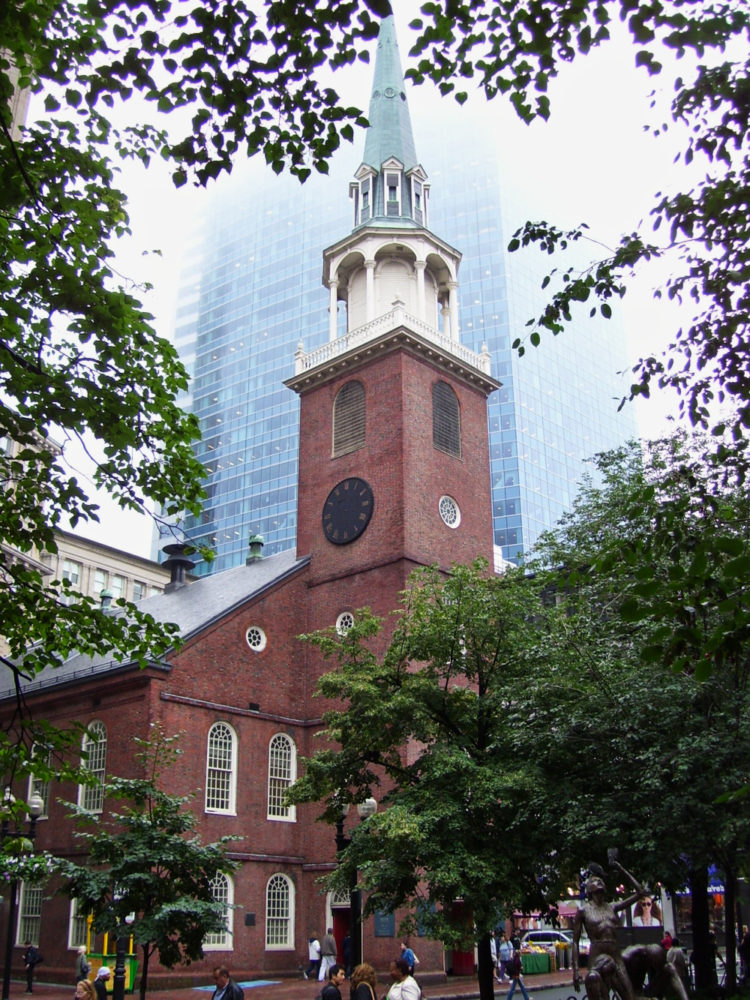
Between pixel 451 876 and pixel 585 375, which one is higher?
pixel 585 375

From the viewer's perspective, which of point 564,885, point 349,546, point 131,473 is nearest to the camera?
point 131,473

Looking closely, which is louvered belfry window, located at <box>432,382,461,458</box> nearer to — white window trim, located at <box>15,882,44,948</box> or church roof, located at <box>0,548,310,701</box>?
church roof, located at <box>0,548,310,701</box>

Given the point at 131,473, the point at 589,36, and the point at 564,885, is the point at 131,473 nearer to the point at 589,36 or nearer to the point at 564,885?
the point at 589,36

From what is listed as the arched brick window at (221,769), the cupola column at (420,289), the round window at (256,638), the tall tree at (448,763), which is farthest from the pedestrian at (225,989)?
the cupola column at (420,289)

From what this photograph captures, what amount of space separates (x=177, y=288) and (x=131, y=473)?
9765 centimetres

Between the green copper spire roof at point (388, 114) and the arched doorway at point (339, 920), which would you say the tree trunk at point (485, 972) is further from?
the green copper spire roof at point (388, 114)

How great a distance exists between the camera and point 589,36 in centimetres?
773

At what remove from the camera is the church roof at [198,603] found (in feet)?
99.5

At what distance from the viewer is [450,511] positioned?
→ 107 feet

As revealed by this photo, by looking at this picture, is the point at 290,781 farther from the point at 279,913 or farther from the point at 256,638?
the point at 256,638

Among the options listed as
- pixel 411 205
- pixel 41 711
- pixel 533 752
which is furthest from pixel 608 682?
pixel 411 205

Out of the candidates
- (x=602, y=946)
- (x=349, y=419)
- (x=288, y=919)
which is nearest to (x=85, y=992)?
(x=602, y=946)

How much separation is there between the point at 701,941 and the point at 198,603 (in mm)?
20065

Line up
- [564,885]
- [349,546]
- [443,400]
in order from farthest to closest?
[443,400]
[349,546]
[564,885]
